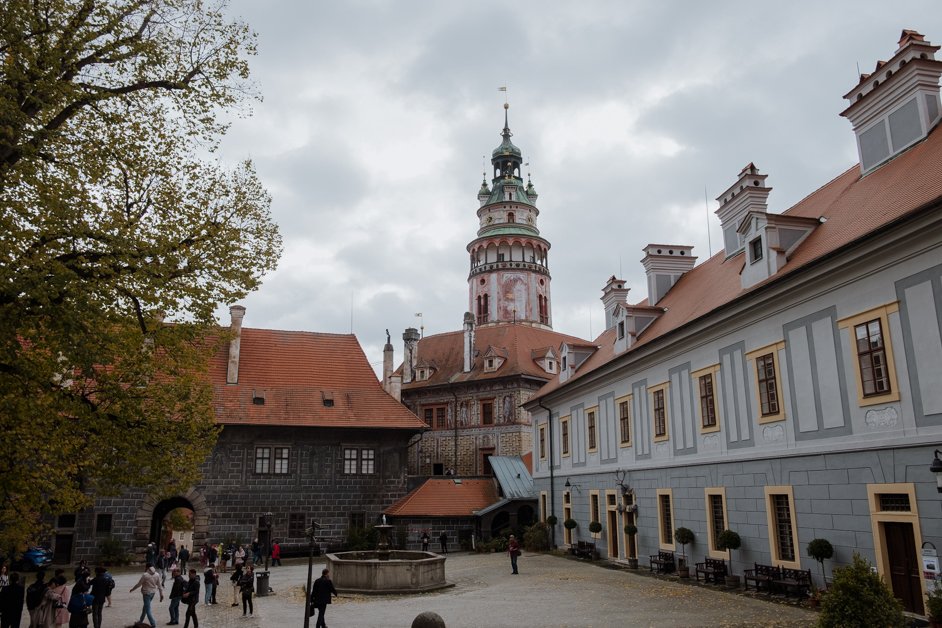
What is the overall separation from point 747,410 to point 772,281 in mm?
3684

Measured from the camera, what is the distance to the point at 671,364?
74.2ft

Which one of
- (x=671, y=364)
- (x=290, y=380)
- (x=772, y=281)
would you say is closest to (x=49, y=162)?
(x=772, y=281)

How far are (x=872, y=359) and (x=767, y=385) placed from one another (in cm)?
348

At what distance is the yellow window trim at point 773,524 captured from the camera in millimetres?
16250

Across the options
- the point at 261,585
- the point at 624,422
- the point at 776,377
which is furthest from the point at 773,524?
the point at 261,585

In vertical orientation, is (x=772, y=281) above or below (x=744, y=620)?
above

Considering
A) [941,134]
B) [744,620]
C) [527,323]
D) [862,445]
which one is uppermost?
[527,323]

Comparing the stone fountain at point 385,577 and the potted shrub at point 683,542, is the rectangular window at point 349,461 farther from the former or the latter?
the potted shrub at point 683,542

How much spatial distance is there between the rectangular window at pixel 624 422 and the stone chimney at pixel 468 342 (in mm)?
25226

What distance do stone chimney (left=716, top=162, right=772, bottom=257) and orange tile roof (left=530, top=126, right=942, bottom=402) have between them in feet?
2.20

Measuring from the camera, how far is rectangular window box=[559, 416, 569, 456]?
3186 cm

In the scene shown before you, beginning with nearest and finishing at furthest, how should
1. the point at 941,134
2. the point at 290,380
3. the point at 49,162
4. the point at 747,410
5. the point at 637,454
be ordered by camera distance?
the point at 49,162 < the point at 941,134 < the point at 747,410 < the point at 637,454 < the point at 290,380

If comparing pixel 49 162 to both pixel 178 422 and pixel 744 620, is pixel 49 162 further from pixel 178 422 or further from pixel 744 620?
pixel 744 620

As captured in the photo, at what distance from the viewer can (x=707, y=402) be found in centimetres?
2052
